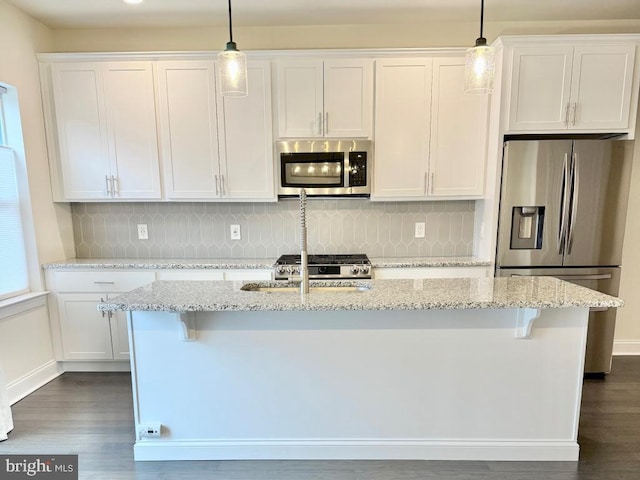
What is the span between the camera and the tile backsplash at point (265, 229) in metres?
3.29

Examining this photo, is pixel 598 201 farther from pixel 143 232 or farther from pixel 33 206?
pixel 33 206

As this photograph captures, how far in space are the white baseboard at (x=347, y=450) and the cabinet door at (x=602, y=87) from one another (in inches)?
92.9

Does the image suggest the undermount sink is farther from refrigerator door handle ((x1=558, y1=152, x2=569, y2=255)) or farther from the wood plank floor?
refrigerator door handle ((x1=558, y1=152, x2=569, y2=255))

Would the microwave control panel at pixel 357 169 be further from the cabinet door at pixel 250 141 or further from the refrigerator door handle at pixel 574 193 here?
the refrigerator door handle at pixel 574 193

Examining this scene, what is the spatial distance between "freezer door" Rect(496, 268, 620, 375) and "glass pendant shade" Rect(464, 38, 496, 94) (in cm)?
167

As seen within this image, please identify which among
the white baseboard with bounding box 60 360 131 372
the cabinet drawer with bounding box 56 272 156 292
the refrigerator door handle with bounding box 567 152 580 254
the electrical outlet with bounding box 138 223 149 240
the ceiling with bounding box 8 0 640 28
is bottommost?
the white baseboard with bounding box 60 360 131 372

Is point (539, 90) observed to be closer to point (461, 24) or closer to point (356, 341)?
point (461, 24)

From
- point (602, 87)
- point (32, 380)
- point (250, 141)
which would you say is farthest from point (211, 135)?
point (602, 87)

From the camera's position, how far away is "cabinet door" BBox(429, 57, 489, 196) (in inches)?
112

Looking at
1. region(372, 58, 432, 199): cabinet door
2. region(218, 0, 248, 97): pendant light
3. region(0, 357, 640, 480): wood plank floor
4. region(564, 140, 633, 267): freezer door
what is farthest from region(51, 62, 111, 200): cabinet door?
region(564, 140, 633, 267): freezer door

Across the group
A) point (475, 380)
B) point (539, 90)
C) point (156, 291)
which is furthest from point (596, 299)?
point (156, 291)

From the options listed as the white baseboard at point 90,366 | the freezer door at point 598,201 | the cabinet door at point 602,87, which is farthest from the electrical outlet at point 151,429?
the cabinet door at point 602,87

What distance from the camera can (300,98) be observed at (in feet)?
9.42

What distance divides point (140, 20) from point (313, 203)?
217cm
